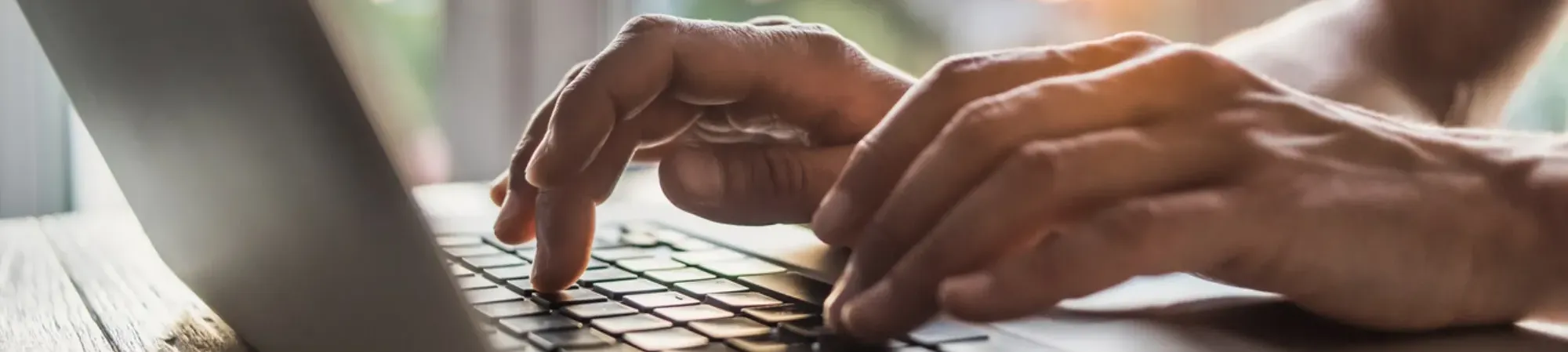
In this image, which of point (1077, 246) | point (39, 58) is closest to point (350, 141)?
point (1077, 246)

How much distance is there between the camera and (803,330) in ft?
1.41

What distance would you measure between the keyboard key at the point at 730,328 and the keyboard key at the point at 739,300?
0.09ft

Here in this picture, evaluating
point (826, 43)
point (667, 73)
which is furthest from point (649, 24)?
point (826, 43)

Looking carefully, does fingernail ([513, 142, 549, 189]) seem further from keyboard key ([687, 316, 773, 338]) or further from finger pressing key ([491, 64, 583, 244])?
keyboard key ([687, 316, 773, 338])

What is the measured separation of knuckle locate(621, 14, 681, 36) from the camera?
628 millimetres

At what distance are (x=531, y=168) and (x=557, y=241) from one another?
0.07 meters

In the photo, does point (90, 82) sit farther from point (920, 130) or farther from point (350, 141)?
point (920, 130)

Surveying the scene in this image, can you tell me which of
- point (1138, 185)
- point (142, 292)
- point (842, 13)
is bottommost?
point (142, 292)

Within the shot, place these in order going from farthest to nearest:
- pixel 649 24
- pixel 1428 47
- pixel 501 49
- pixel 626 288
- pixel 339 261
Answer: pixel 501 49
pixel 1428 47
pixel 649 24
pixel 626 288
pixel 339 261

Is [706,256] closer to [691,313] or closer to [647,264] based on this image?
[647,264]

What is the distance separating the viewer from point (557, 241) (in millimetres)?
540

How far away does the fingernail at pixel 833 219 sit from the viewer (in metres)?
0.47

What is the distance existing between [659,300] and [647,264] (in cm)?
12

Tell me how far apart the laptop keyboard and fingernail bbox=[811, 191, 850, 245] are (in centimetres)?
3
